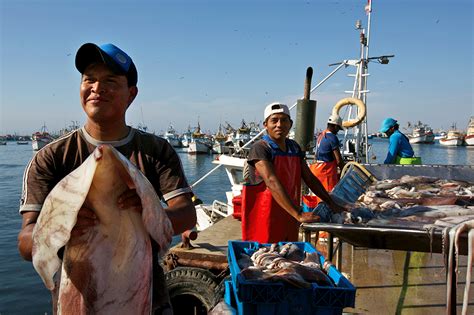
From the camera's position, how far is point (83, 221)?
4.42 feet

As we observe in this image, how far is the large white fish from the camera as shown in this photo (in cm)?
130

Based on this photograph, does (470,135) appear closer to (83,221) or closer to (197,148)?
(197,148)

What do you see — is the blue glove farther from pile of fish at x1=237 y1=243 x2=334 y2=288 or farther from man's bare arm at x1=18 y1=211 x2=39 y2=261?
man's bare arm at x1=18 y1=211 x2=39 y2=261

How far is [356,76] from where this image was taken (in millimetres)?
16672

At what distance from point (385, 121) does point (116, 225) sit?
7448 millimetres

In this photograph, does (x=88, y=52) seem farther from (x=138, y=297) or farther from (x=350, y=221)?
(x=350, y=221)

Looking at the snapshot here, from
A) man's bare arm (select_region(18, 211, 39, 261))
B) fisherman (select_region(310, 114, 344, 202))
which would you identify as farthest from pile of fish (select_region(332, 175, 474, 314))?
man's bare arm (select_region(18, 211, 39, 261))

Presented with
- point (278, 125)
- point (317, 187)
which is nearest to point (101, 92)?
point (278, 125)

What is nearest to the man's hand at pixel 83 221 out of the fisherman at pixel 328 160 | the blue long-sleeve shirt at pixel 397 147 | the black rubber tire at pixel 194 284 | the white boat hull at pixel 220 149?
the black rubber tire at pixel 194 284

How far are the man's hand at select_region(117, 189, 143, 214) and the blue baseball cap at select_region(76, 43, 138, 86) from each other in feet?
2.13

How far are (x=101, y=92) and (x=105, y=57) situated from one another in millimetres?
159

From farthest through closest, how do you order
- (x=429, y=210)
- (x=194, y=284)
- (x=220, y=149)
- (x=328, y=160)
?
(x=220, y=149) < (x=328, y=160) < (x=194, y=284) < (x=429, y=210)

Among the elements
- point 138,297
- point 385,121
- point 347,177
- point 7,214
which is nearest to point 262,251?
point 138,297

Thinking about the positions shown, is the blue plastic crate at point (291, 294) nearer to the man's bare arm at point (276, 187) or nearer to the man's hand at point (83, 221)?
the man's bare arm at point (276, 187)
